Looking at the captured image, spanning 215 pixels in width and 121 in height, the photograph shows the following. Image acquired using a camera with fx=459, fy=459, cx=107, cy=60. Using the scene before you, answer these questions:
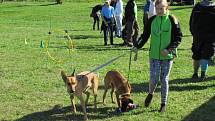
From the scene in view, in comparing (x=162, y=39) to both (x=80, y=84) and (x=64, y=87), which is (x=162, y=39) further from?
(x=64, y=87)

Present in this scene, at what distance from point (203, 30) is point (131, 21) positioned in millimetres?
6757

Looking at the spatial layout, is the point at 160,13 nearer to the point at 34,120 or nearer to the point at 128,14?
the point at 34,120

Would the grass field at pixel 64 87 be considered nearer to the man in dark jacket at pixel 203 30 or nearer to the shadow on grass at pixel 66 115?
the shadow on grass at pixel 66 115

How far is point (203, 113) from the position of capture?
8.55 meters

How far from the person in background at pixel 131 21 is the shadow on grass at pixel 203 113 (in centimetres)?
842

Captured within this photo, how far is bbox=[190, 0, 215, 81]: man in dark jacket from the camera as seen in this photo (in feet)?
35.1

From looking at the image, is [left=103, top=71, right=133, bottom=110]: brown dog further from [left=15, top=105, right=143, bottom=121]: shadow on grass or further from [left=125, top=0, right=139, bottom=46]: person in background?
[left=125, top=0, right=139, bottom=46]: person in background

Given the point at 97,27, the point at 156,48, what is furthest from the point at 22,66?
the point at 97,27

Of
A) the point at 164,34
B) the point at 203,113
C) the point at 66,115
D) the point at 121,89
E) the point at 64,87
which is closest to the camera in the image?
the point at 164,34

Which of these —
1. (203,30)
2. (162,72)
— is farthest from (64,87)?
(203,30)

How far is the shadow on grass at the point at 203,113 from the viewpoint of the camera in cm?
825

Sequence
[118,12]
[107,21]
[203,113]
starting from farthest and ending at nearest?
[118,12] < [107,21] < [203,113]

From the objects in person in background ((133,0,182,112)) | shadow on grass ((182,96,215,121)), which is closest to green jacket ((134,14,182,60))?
person in background ((133,0,182,112))

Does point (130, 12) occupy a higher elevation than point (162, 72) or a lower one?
higher
